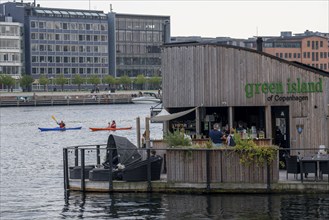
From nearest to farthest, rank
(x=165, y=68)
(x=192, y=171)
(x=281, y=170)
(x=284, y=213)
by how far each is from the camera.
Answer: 1. (x=284, y=213)
2. (x=192, y=171)
3. (x=281, y=170)
4. (x=165, y=68)

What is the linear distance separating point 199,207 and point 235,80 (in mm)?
8626

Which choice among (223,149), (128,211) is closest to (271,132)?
(223,149)

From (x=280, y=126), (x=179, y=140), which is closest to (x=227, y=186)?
(x=179, y=140)

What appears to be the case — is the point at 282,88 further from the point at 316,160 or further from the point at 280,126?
the point at 316,160

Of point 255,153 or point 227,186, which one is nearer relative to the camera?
point 255,153

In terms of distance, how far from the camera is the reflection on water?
37156 millimetres

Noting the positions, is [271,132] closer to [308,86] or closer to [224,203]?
[308,86]

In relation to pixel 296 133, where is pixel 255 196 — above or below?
below

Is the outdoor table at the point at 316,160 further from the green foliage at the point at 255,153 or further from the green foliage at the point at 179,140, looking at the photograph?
the green foliage at the point at 179,140

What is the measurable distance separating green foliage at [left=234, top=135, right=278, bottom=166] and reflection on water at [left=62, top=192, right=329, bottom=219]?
1542mm

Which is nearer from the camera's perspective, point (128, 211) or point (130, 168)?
point (128, 211)

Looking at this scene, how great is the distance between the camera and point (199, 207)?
38.6m

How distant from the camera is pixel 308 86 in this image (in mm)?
43906

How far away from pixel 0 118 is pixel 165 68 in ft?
490
